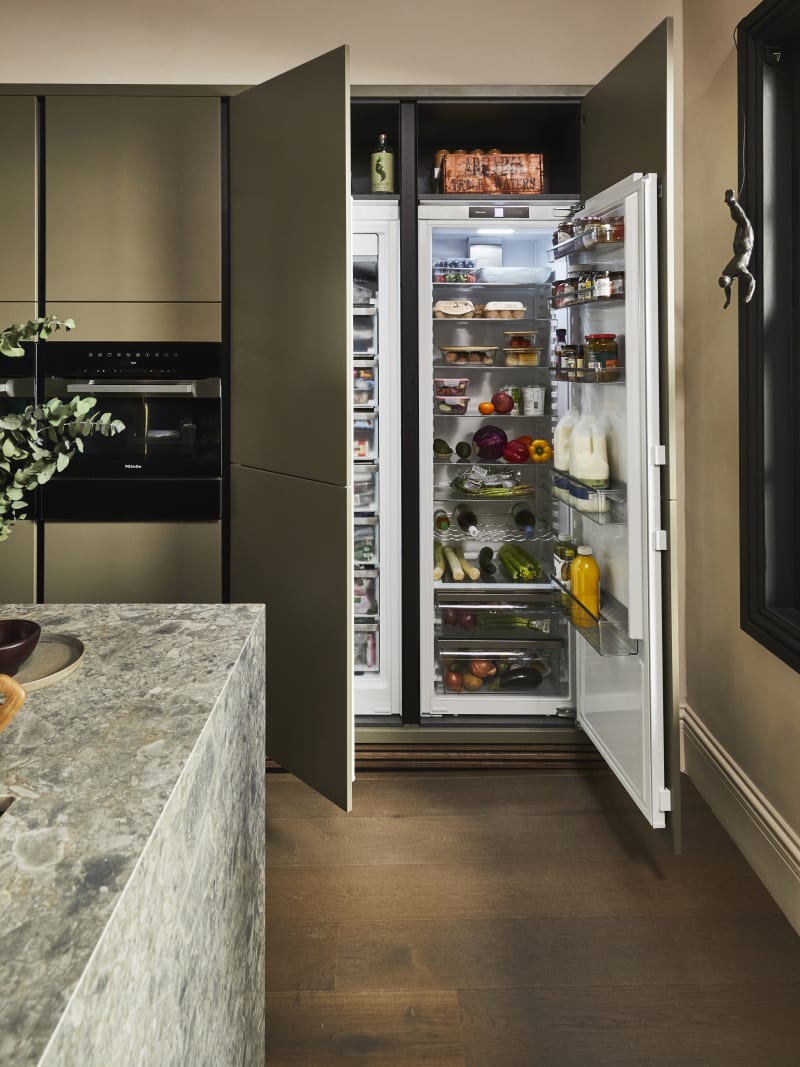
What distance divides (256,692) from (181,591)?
1539 millimetres

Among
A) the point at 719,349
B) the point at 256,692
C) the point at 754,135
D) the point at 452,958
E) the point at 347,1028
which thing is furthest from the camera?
the point at 719,349

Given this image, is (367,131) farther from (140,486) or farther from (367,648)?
(367,648)

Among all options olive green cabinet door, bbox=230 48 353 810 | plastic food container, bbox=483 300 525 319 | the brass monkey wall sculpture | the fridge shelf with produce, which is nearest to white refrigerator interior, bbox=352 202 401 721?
plastic food container, bbox=483 300 525 319

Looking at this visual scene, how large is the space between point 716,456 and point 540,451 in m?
0.63

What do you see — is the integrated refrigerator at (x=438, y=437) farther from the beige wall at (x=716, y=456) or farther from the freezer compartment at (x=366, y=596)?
the beige wall at (x=716, y=456)

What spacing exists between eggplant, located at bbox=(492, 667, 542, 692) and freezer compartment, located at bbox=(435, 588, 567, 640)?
0.13 m

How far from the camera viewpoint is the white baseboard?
215cm

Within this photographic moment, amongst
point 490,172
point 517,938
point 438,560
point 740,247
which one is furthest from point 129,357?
point 517,938

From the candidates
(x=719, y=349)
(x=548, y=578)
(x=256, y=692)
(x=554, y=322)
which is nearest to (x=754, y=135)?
(x=719, y=349)

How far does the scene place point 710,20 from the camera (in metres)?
2.71

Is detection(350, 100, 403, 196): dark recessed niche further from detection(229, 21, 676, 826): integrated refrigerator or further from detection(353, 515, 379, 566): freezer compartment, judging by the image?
detection(353, 515, 379, 566): freezer compartment

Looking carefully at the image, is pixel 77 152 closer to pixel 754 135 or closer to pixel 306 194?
pixel 306 194

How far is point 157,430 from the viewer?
2881 millimetres

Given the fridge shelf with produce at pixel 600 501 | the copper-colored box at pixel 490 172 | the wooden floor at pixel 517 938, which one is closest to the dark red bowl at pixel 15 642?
the wooden floor at pixel 517 938
